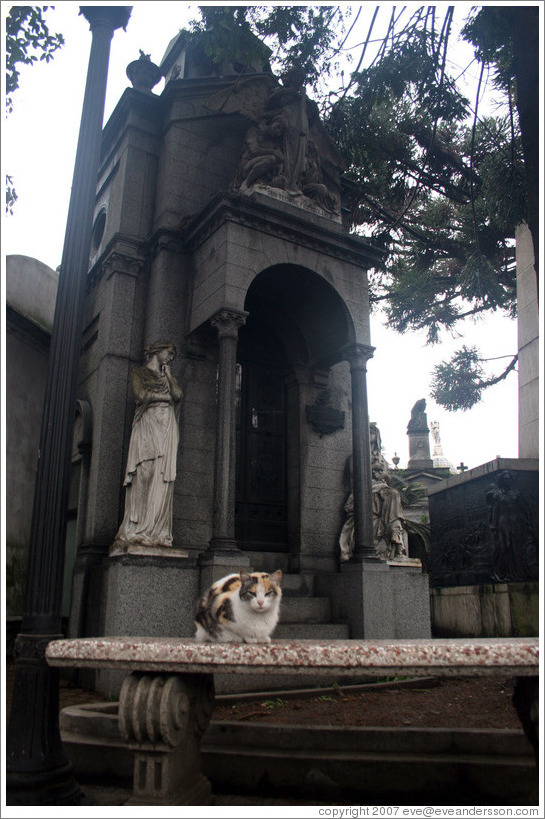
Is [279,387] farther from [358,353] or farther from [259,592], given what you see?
[259,592]

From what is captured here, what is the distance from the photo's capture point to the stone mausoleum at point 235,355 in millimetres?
8039

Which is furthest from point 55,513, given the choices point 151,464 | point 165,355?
point 165,355

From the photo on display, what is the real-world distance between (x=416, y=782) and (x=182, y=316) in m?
7.06

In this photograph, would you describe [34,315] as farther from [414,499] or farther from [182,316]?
[414,499]

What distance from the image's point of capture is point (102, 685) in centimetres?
685

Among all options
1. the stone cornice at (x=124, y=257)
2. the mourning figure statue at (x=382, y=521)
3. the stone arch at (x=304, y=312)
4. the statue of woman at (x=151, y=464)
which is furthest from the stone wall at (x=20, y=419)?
the mourning figure statue at (x=382, y=521)

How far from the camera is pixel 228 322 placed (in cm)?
832

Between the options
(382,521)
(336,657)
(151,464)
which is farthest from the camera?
(382,521)

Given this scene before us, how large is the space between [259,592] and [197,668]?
561 millimetres

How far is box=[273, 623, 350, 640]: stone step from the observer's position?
765 cm

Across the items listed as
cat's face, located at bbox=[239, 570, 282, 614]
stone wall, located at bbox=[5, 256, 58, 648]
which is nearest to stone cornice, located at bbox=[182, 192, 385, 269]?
stone wall, located at bbox=[5, 256, 58, 648]

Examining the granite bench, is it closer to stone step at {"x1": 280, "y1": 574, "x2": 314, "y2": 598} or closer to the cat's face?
the cat's face

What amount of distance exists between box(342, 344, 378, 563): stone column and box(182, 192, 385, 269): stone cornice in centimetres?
163

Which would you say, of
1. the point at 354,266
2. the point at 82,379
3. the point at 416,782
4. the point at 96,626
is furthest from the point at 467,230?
the point at 416,782
